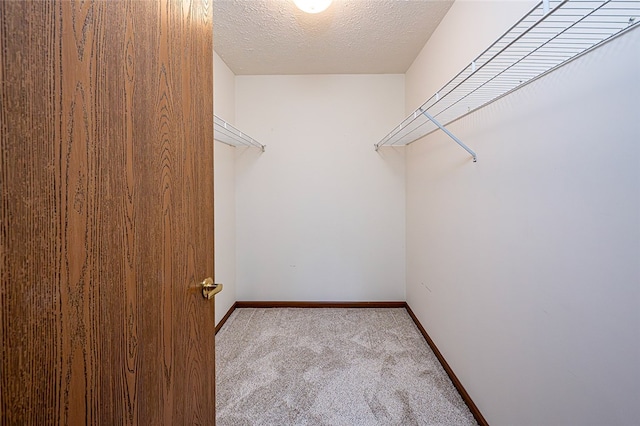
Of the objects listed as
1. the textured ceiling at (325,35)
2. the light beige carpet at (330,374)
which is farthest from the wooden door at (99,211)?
the textured ceiling at (325,35)

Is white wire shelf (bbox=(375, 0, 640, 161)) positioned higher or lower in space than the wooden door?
higher

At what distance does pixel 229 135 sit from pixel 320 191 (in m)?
1.07

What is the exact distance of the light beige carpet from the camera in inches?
58.2

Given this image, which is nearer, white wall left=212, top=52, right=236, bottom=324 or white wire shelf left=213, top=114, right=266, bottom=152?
white wire shelf left=213, top=114, right=266, bottom=152

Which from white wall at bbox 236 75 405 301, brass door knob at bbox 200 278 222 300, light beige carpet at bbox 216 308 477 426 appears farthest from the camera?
white wall at bbox 236 75 405 301

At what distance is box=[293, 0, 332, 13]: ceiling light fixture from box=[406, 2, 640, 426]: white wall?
82 cm

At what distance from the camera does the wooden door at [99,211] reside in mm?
384

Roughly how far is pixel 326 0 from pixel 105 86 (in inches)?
60.8

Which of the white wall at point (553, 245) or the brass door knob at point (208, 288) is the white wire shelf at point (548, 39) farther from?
the brass door knob at point (208, 288)

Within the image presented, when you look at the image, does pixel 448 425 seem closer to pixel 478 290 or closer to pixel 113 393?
pixel 478 290

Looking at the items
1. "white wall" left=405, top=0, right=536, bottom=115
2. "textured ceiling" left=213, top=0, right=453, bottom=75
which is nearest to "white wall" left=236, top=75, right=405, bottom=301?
→ "textured ceiling" left=213, top=0, right=453, bottom=75

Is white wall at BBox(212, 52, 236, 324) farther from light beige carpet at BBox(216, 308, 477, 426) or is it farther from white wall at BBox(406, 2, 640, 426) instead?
white wall at BBox(406, 2, 640, 426)

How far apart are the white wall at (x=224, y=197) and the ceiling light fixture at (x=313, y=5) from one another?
3.46ft

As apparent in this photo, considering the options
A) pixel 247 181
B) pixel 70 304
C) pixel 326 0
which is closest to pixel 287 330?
pixel 247 181
